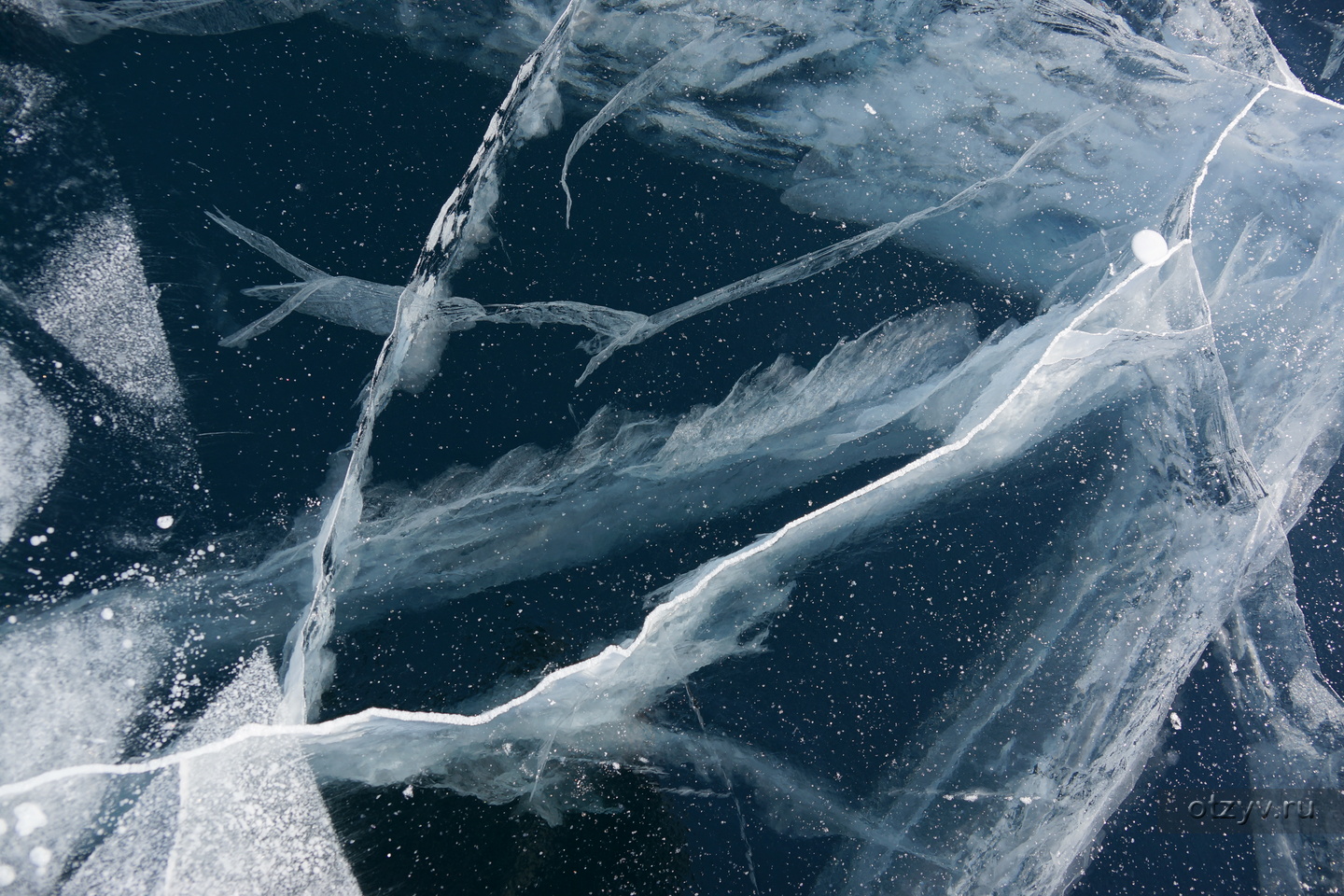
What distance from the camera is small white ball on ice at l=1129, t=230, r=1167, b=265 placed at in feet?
3.18

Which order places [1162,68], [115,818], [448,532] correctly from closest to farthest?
[115,818], [448,532], [1162,68]

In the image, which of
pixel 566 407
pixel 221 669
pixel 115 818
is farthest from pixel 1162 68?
pixel 115 818

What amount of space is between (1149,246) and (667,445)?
74 cm

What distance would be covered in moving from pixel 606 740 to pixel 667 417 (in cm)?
41

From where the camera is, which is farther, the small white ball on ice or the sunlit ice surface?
the small white ball on ice

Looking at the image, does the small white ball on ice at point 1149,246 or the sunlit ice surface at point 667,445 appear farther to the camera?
the small white ball on ice at point 1149,246

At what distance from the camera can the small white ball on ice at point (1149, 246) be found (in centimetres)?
97

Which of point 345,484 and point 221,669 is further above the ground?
point 345,484

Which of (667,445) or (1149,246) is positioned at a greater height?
(1149,246)

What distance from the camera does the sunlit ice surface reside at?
2.62 ft

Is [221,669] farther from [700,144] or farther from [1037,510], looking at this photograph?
[1037,510]

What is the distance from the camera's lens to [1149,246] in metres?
0.97

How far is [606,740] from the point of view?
842mm

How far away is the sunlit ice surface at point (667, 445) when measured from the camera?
0.80m
